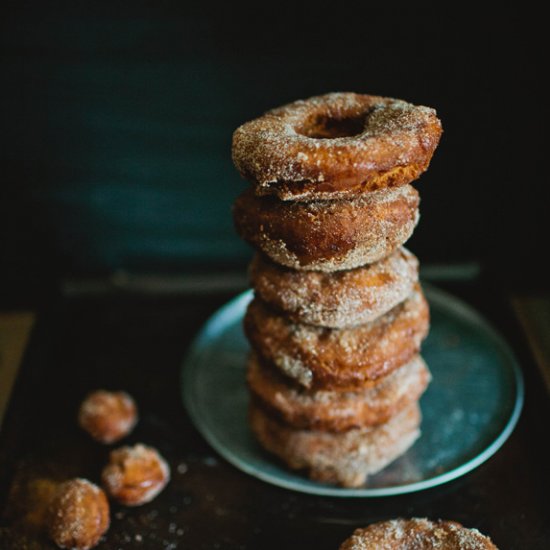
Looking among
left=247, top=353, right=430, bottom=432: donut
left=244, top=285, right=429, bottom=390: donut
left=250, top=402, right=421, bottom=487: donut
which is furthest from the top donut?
left=250, top=402, right=421, bottom=487: donut

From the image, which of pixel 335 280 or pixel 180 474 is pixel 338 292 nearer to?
pixel 335 280

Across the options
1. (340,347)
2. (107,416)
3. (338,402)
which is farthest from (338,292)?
(107,416)

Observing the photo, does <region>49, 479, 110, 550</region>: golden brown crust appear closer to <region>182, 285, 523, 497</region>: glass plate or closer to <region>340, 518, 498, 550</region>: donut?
<region>182, 285, 523, 497</region>: glass plate

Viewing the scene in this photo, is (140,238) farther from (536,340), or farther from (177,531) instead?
Answer: (536,340)

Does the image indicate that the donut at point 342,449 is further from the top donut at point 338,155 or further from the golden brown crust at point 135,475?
the top donut at point 338,155

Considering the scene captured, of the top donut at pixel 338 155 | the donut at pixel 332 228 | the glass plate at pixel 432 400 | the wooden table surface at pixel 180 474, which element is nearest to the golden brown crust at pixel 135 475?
the wooden table surface at pixel 180 474

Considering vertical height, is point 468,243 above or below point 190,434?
above

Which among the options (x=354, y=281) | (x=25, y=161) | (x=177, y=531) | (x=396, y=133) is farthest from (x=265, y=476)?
(x=25, y=161)
